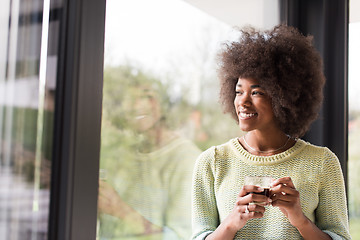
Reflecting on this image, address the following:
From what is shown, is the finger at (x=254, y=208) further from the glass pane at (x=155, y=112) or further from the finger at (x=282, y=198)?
the glass pane at (x=155, y=112)

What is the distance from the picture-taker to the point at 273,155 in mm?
1719

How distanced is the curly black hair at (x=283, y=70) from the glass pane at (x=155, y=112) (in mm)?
296

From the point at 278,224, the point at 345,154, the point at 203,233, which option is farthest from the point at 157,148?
the point at 345,154

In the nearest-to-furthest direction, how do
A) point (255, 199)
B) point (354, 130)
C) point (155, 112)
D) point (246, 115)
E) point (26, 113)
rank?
1. point (26, 113)
2. point (255, 199)
3. point (246, 115)
4. point (155, 112)
5. point (354, 130)

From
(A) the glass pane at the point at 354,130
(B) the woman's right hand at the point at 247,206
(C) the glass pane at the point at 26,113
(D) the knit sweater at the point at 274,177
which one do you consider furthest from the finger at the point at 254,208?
(A) the glass pane at the point at 354,130

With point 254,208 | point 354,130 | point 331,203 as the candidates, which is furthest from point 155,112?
point 354,130

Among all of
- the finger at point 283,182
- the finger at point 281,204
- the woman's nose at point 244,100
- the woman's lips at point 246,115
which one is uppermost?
the woman's nose at point 244,100

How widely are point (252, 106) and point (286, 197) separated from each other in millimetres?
356

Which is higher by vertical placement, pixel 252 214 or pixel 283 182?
pixel 283 182

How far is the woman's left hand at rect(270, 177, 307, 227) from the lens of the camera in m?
1.51

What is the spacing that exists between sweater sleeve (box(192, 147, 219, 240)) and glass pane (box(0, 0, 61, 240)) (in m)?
0.59

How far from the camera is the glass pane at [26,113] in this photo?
1.24 meters

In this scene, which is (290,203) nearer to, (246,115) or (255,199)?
(255,199)

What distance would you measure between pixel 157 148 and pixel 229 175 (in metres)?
0.36
